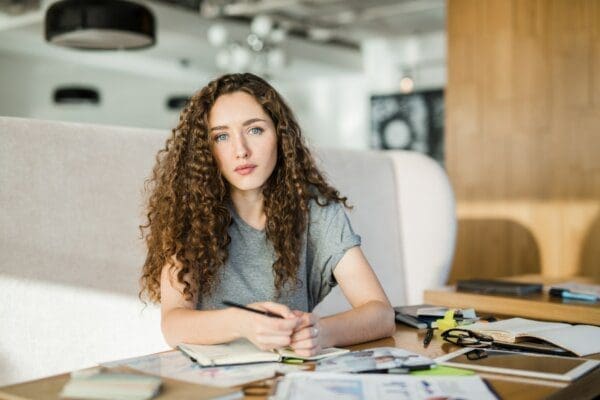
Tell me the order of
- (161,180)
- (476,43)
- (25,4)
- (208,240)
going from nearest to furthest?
(208,240)
(161,180)
(476,43)
(25,4)

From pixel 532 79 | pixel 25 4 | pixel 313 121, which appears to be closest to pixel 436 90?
pixel 313 121

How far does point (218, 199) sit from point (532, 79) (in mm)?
3132

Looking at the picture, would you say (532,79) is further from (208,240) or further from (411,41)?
(411,41)

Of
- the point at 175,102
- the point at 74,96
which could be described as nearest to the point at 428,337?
the point at 74,96

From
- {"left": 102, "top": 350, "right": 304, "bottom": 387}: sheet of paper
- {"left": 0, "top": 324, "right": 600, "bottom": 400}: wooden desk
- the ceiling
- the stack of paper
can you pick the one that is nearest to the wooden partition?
{"left": 0, "top": 324, "right": 600, "bottom": 400}: wooden desk

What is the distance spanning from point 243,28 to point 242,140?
901 cm

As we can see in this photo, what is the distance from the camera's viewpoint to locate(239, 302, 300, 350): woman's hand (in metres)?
1.28

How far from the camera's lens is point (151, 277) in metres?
1.80

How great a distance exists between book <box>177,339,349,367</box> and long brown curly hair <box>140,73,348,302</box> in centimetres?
27

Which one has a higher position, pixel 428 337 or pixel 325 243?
pixel 325 243

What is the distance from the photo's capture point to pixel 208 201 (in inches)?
69.0

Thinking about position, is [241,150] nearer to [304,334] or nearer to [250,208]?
[250,208]

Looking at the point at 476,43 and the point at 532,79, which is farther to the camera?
the point at 476,43

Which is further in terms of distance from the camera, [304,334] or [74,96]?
[74,96]
